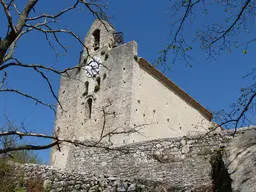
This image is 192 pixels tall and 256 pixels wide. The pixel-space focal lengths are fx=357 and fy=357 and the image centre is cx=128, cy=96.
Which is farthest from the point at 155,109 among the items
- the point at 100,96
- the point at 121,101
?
the point at 100,96

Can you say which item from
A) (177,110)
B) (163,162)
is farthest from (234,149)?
(177,110)

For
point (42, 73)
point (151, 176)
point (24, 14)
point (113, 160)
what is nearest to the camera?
point (24, 14)

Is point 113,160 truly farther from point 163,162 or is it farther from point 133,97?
point 133,97

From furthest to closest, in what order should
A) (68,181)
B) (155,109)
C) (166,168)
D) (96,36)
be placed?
(96,36), (155,109), (166,168), (68,181)

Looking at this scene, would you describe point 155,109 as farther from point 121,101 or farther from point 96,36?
point 96,36

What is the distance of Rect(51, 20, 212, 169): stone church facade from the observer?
689 inches

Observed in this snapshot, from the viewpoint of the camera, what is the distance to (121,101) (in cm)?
1773

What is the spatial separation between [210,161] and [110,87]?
1108 cm

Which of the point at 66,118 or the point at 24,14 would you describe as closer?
the point at 24,14

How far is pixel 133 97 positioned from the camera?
691 inches

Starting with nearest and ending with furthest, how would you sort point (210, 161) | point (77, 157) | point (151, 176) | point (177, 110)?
point (210, 161) → point (151, 176) → point (77, 157) → point (177, 110)

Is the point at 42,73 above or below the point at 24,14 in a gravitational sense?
below

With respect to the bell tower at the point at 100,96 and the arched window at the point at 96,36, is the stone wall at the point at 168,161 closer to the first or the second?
the bell tower at the point at 100,96

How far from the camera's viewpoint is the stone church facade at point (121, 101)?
17497 mm
